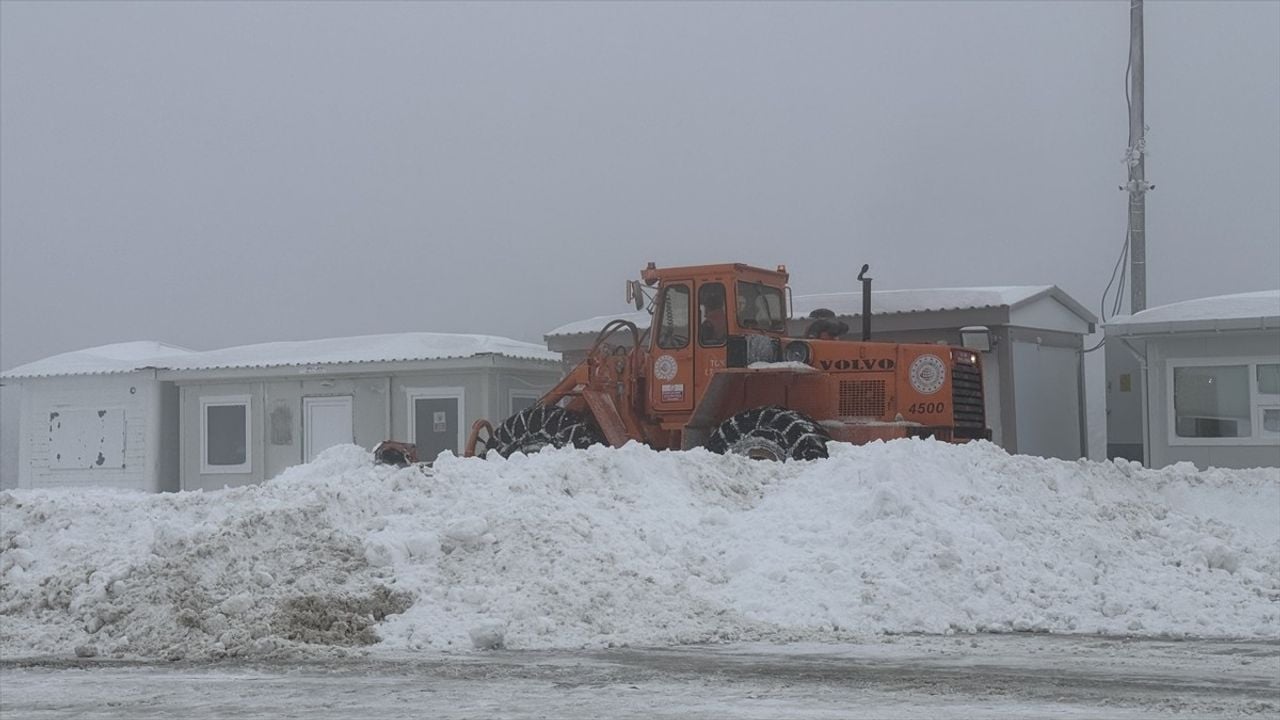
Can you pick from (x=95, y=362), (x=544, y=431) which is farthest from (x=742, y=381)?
(x=95, y=362)

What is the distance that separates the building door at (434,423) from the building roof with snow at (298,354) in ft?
2.73

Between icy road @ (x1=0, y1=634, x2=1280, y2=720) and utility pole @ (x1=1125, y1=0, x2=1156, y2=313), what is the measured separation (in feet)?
50.3

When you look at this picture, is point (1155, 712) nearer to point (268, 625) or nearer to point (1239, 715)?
point (1239, 715)

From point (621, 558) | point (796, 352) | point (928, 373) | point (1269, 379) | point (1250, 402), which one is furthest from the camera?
point (1250, 402)

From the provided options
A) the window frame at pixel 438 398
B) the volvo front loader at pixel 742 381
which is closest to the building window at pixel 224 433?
the window frame at pixel 438 398

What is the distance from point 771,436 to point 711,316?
1674 millimetres

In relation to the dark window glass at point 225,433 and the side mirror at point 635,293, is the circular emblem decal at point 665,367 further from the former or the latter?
the dark window glass at point 225,433

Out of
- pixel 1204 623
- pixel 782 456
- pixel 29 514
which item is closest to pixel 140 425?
pixel 29 514

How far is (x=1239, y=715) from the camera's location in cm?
685

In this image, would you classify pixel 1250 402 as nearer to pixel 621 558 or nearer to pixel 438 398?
pixel 621 558

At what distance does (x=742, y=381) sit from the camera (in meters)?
16.0

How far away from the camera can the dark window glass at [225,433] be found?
26.5m

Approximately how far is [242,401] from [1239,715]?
2203 cm

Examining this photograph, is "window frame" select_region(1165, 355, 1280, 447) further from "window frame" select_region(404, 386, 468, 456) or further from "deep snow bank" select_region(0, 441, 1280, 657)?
"window frame" select_region(404, 386, 468, 456)
